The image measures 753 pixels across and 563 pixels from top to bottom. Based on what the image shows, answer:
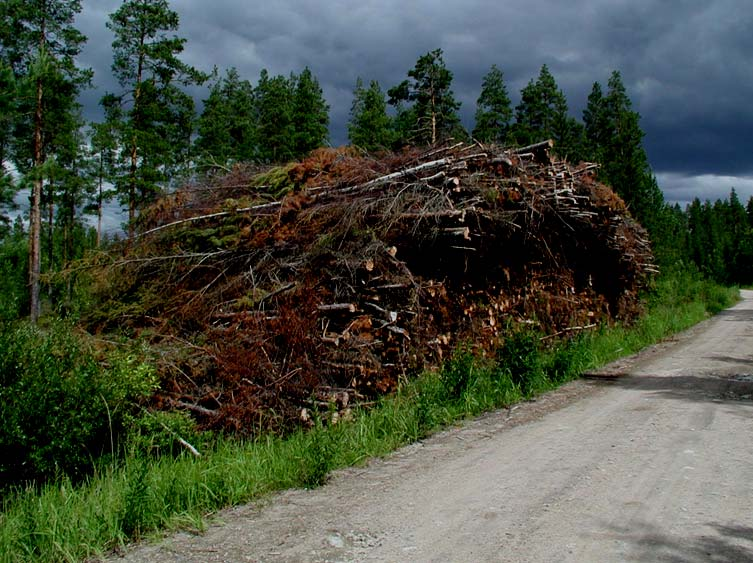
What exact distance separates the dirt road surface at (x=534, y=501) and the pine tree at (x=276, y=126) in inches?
1025

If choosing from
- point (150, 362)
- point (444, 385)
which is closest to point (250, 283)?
point (150, 362)

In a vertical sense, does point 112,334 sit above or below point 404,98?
below

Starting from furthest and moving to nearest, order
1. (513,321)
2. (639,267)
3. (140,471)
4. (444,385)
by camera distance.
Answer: (639,267) < (513,321) < (444,385) < (140,471)

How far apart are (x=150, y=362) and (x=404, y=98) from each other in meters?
25.9

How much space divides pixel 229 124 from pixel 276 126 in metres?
5.43

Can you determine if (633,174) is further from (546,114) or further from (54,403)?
(54,403)

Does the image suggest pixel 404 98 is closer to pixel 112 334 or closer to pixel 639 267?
pixel 639 267

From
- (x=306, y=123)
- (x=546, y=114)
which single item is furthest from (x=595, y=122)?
(x=306, y=123)

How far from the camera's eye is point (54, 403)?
221 inches

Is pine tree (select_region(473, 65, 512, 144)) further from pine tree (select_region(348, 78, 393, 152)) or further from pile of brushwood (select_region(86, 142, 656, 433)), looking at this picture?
pile of brushwood (select_region(86, 142, 656, 433))

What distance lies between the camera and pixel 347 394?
7039 mm

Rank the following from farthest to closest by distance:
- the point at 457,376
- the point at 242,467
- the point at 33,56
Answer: the point at 33,56 → the point at 457,376 → the point at 242,467

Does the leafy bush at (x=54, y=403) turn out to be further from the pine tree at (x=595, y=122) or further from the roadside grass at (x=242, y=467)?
the pine tree at (x=595, y=122)

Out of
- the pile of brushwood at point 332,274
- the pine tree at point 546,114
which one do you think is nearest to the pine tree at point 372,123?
the pine tree at point 546,114
